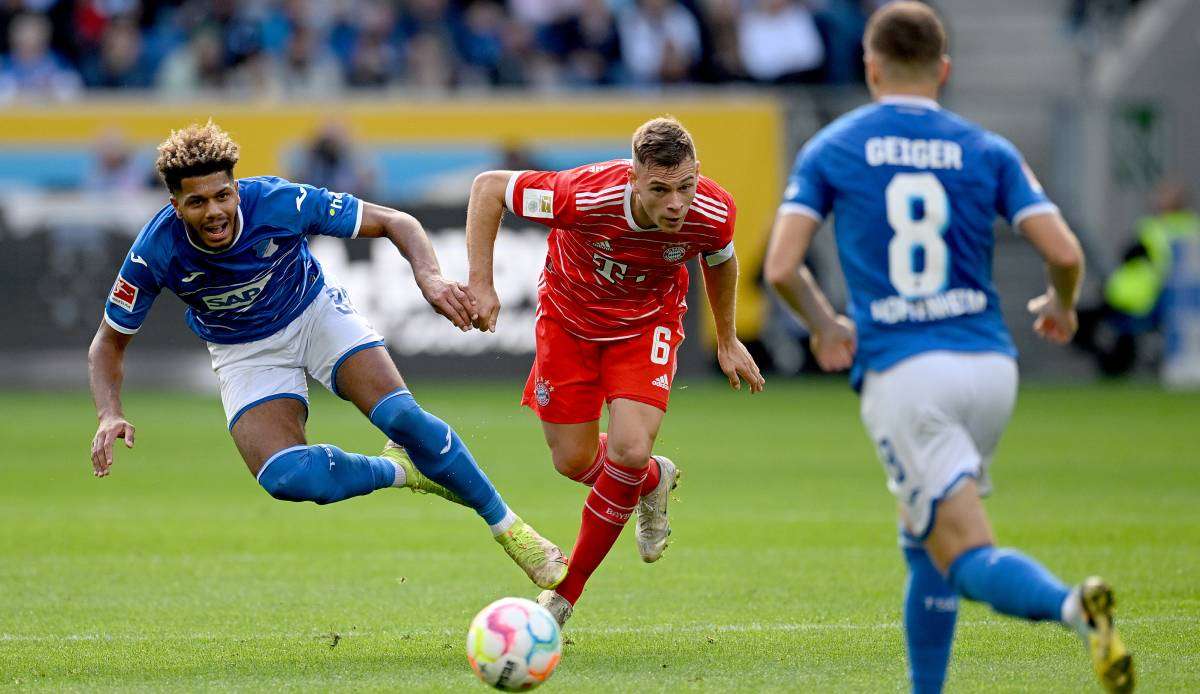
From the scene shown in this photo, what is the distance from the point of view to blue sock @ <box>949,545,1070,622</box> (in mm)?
4633

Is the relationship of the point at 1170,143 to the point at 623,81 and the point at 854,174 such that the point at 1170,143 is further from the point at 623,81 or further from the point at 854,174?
the point at 854,174

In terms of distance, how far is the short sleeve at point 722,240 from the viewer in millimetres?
6836

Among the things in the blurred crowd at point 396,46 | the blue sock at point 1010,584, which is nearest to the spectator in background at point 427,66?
the blurred crowd at point 396,46

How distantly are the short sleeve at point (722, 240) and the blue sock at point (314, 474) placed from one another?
1.67 metres

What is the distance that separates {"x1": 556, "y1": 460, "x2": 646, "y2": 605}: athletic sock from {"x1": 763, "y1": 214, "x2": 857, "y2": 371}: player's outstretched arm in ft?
6.30

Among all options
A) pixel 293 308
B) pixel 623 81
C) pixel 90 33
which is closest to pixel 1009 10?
pixel 623 81

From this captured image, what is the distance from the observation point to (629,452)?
6.72 meters

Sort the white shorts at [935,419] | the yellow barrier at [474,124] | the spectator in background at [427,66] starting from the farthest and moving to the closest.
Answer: the spectator in background at [427,66]
the yellow barrier at [474,124]
the white shorts at [935,419]

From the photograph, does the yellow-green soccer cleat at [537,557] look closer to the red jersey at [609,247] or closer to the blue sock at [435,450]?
the blue sock at [435,450]

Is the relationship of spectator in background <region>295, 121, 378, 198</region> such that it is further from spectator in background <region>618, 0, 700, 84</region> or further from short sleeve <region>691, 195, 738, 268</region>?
short sleeve <region>691, 195, 738, 268</region>

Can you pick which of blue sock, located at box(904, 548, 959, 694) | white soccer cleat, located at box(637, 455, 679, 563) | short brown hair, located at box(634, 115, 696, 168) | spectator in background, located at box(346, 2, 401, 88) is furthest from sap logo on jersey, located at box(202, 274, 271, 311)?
spectator in background, located at box(346, 2, 401, 88)

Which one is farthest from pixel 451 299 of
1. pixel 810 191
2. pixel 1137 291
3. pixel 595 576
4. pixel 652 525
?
pixel 1137 291

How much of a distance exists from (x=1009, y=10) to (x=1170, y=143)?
3.51 meters

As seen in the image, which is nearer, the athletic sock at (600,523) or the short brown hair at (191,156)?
the short brown hair at (191,156)
